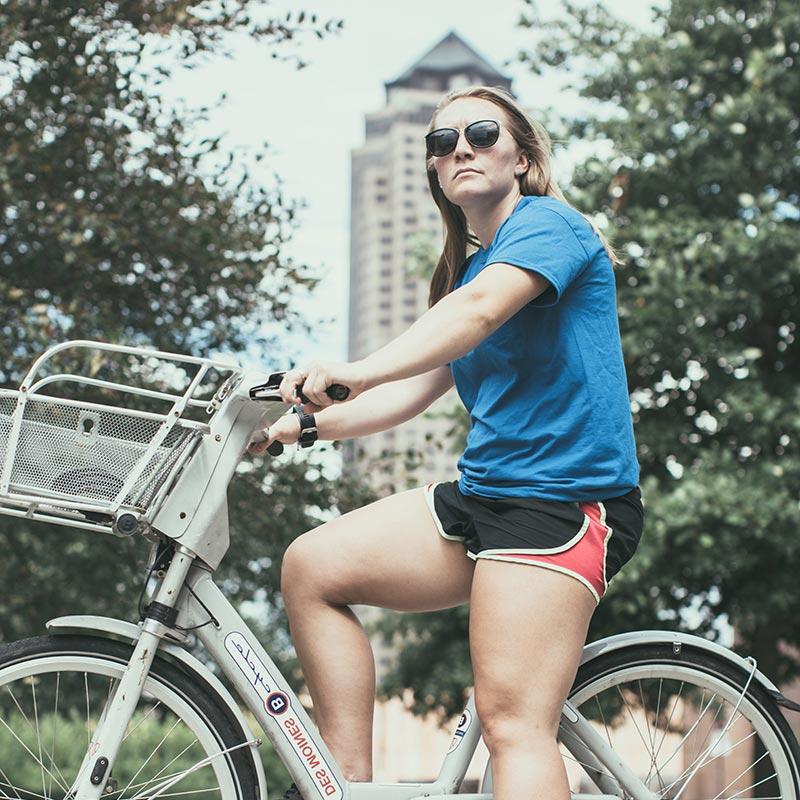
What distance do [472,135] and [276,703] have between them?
1.28 metres

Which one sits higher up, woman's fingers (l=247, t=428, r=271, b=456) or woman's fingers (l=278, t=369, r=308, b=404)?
woman's fingers (l=247, t=428, r=271, b=456)

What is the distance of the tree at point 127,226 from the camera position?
20.2 ft

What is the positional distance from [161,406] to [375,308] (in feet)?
271

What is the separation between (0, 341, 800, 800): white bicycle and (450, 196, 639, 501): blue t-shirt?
46 cm

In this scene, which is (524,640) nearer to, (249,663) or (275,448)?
(249,663)

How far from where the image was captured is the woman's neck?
2.72 metres

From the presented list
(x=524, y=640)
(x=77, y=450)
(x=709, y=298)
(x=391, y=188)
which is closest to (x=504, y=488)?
(x=524, y=640)

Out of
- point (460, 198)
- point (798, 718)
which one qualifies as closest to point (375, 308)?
point (798, 718)

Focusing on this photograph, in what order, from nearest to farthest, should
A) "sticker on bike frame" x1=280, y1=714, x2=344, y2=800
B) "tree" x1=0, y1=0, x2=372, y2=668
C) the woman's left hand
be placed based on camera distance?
the woman's left hand, "sticker on bike frame" x1=280, y1=714, x2=344, y2=800, "tree" x1=0, y1=0, x2=372, y2=668

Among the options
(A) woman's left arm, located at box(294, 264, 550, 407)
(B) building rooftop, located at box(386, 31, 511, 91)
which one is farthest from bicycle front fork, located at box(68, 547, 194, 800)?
(B) building rooftop, located at box(386, 31, 511, 91)

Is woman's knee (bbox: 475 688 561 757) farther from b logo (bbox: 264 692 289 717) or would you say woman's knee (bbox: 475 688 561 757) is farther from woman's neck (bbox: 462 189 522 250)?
woman's neck (bbox: 462 189 522 250)

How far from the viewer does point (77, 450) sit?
2373 millimetres

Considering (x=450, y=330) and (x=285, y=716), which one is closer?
(x=450, y=330)

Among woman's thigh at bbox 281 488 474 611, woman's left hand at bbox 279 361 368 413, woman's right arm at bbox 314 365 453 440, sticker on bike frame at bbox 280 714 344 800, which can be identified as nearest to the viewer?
woman's left hand at bbox 279 361 368 413
